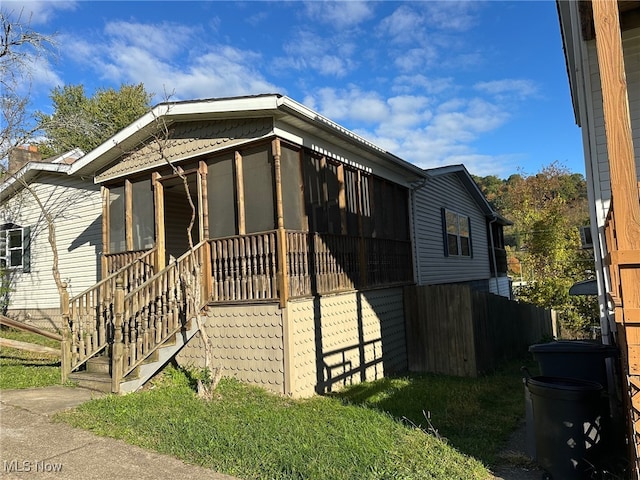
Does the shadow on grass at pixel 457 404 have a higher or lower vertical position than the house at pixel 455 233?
lower

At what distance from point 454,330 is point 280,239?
474 centimetres

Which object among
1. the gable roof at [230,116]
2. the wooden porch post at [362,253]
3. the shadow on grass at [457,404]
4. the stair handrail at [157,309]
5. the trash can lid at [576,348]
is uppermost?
the gable roof at [230,116]

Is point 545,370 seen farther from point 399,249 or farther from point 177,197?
point 177,197

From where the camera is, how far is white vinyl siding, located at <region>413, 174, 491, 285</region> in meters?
11.9

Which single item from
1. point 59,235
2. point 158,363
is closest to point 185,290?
point 158,363

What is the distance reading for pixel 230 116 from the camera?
7.09 meters

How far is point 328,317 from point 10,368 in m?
5.69

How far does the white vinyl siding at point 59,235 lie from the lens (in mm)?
11648

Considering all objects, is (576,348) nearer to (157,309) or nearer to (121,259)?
(157,309)

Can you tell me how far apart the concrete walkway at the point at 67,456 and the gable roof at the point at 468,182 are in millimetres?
9403

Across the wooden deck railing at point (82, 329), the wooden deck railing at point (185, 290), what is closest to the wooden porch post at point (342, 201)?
the wooden deck railing at point (185, 290)

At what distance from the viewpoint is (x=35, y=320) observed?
1266 cm

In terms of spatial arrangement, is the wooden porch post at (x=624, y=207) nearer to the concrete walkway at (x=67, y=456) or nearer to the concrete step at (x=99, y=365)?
the concrete walkway at (x=67, y=456)

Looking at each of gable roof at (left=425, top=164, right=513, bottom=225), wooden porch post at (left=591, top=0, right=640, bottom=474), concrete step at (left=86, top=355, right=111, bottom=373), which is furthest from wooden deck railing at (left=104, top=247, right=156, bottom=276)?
wooden porch post at (left=591, top=0, right=640, bottom=474)
